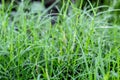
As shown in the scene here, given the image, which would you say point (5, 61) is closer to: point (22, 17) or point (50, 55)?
point (50, 55)

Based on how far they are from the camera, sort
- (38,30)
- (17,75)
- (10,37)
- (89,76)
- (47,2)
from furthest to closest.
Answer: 1. (47,2)
2. (38,30)
3. (10,37)
4. (17,75)
5. (89,76)

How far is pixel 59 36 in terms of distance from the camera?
2254 mm

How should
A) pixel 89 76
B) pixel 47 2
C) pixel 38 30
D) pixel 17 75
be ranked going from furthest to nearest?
pixel 47 2, pixel 38 30, pixel 17 75, pixel 89 76

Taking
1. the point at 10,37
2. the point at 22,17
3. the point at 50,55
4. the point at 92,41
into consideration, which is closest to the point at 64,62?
the point at 50,55

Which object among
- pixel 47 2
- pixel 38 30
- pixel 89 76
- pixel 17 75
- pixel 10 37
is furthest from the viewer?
pixel 47 2

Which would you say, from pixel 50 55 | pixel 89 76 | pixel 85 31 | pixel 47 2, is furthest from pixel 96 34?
pixel 47 2

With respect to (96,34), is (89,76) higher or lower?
lower

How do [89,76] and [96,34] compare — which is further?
[96,34]

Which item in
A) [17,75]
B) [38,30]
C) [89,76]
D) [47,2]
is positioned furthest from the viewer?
[47,2]

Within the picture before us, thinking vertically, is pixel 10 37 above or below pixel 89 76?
above

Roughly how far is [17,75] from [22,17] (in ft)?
1.82

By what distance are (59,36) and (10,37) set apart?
0.99 feet

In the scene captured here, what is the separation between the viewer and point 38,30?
242 centimetres

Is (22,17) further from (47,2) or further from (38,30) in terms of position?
(47,2)
